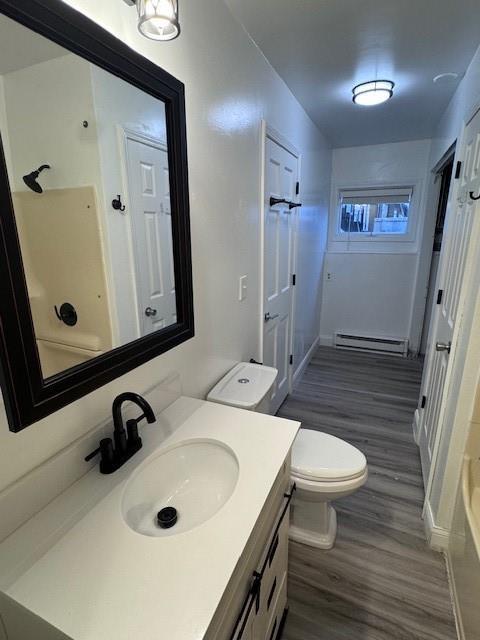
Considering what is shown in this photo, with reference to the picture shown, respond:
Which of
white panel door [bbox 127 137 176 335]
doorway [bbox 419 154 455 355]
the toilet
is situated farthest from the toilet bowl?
doorway [bbox 419 154 455 355]

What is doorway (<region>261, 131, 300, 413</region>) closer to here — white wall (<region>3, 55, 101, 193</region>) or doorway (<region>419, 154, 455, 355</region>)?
white wall (<region>3, 55, 101, 193</region>)

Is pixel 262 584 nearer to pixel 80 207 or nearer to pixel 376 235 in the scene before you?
pixel 80 207

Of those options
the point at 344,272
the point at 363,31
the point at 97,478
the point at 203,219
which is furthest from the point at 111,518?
the point at 344,272

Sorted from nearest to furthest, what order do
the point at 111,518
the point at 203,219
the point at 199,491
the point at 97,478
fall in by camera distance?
the point at 111,518 < the point at 97,478 < the point at 199,491 < the point at 203,219

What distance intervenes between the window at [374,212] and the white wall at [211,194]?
2187mm

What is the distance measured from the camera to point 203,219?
136 cm

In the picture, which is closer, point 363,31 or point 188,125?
point 188,125

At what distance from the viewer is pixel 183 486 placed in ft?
3.42

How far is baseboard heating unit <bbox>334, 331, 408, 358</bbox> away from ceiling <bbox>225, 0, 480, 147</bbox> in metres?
2.40

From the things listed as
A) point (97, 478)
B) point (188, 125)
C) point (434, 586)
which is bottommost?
point (434, 586)

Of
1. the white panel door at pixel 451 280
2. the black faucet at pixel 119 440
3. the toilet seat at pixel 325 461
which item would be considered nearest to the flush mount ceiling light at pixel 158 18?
the black faucet at pixel 119 440

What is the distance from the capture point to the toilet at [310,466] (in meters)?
1.44

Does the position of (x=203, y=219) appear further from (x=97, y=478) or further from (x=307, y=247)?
(x=307, y=247)

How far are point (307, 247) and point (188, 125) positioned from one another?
7.22ft
